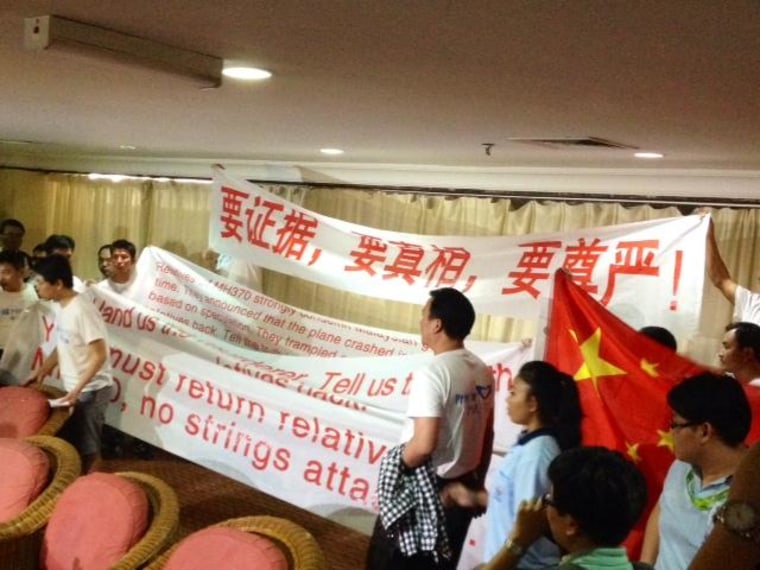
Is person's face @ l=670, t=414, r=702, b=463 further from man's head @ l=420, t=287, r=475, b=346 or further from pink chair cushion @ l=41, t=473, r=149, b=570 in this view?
pink chair cushion @ l=41, t=473, r=149, b=570

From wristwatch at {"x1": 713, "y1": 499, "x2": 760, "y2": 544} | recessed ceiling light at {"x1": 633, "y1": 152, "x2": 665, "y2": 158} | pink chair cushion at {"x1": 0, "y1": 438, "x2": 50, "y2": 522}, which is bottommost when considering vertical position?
pink chair cushion at {"x1": 0, "y1": 438, "x2": 50, "y2": 522}

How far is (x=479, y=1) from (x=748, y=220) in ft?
9.59

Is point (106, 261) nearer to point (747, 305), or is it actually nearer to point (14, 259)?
point (14, 259)

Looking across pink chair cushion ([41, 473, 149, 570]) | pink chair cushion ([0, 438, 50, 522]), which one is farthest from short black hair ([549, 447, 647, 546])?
pink chair cushion ([0, 438, 50, 522])

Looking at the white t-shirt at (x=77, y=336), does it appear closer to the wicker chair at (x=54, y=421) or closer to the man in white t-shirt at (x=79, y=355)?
the man in white t-shirt at (x=79, y=355)

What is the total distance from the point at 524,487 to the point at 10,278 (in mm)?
3558

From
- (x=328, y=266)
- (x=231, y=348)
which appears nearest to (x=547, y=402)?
(x=328, y=266)

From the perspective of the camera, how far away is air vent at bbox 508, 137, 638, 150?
10.2ft

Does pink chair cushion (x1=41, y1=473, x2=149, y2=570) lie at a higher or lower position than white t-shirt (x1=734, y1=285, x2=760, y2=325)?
lower

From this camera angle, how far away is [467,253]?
11.8ft

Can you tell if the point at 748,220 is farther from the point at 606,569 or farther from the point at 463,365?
the point at 606,569

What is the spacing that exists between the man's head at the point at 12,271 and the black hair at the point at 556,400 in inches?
132

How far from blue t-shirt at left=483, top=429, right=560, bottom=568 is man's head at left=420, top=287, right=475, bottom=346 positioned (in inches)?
15.4

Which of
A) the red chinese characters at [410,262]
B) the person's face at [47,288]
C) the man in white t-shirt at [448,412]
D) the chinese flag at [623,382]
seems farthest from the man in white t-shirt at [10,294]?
the chinese flag at [623,382]
